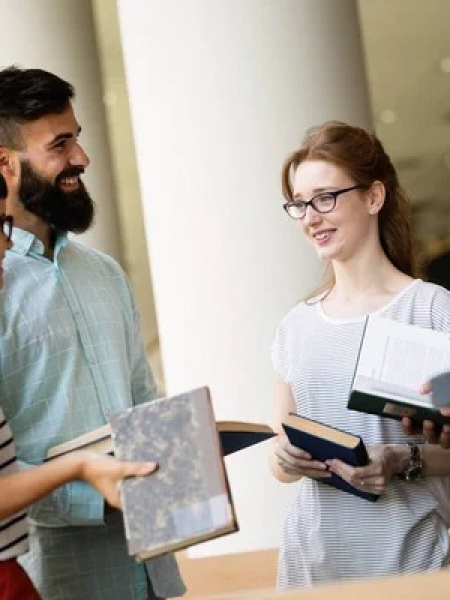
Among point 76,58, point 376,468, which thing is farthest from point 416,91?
point 376,468

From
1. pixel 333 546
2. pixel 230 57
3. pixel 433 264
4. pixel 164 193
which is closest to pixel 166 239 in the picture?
pixel 164 193

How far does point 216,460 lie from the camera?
2.07 meters

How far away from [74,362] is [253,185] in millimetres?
2057

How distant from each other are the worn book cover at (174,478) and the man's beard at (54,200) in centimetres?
82

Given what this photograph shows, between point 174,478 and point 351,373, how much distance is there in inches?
30.4

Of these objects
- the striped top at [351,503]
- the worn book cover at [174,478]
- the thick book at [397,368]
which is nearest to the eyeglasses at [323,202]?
the striped top at [351,503]

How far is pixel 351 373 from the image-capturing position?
2744 millimetres

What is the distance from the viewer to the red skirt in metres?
2.12

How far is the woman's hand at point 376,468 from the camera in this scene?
259 centimetres

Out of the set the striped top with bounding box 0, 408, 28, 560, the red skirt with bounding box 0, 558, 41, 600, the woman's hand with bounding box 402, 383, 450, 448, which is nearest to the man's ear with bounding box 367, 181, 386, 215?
the woman's hand with bounding box 402, 383, 450, 448

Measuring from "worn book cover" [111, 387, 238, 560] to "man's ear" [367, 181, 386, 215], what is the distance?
95 cm

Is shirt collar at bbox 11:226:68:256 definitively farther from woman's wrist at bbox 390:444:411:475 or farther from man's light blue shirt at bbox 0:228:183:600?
woman's wrist at bbox 390:444:411:475

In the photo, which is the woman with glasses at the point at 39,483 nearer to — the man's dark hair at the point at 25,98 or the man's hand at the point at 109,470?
the man's hand at the point at 109,470

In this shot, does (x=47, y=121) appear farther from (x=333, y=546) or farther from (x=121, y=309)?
(x=333, y=546)
